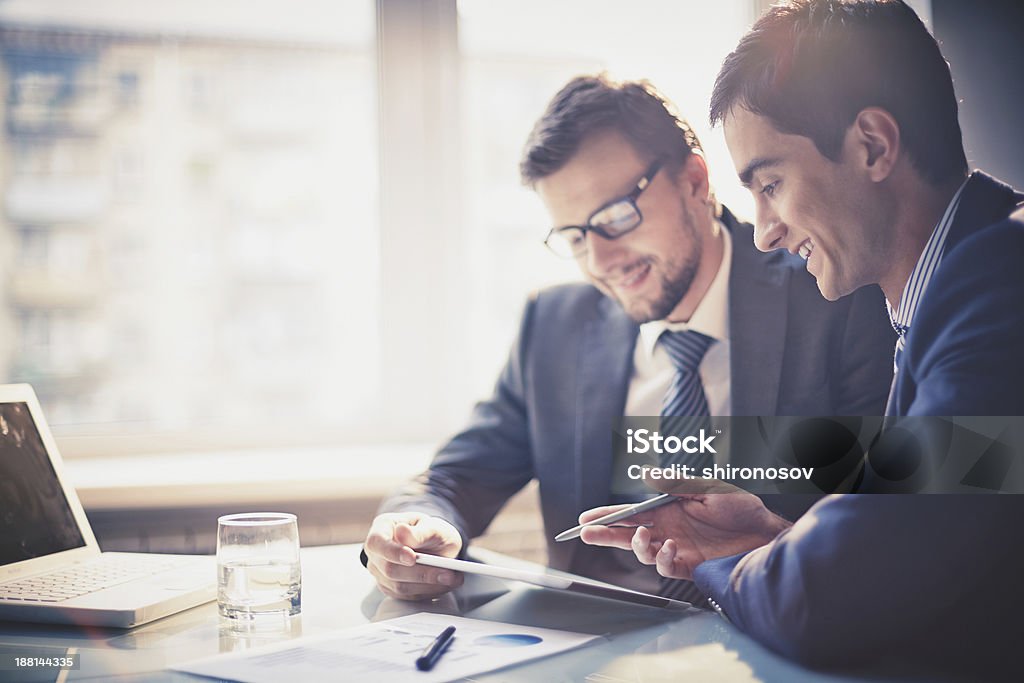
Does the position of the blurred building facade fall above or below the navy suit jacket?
above

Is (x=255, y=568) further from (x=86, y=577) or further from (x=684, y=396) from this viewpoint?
(x=684, y=396)

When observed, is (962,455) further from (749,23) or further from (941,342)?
(749,23)

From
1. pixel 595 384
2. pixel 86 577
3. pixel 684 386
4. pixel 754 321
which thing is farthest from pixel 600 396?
pixel 86 577

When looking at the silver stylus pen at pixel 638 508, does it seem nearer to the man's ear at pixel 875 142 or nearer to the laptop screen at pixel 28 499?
the man's ear at pixel 875 142

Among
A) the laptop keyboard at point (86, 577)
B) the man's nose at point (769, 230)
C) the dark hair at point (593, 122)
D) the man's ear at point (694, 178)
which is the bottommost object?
the laptop keyboard at point (86, 577)

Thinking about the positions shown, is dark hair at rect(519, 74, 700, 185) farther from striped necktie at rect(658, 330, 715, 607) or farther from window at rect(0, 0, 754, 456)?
window at rect(0, 0, 754, 456)

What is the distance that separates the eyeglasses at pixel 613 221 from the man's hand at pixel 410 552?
47cm

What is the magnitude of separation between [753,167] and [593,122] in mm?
457

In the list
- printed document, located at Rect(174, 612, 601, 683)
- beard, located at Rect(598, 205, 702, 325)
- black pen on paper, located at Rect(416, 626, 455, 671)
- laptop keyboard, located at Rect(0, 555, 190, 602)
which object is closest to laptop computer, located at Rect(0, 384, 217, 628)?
laptop keyboard, located at Rect(0, 555, 190, 602)

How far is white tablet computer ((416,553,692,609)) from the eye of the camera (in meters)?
0.88

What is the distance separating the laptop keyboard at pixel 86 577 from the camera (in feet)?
3.02

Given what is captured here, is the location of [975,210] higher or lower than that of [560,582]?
higher

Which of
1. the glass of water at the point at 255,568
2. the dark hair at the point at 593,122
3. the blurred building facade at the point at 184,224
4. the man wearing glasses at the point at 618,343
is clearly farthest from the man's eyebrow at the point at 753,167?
the blurred building facade at the point at 184,224

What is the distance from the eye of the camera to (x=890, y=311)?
839 millimetres
